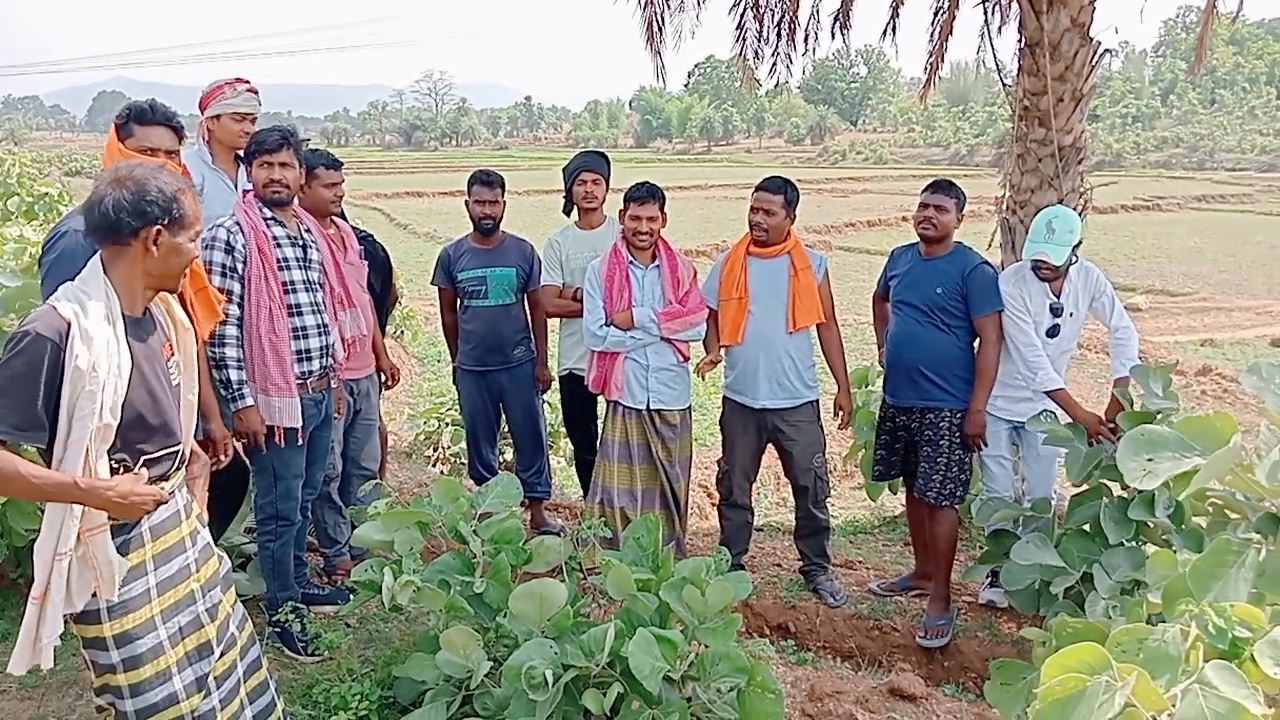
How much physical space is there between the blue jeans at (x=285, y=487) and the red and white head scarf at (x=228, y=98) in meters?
1.05

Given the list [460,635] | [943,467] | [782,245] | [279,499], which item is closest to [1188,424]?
[460,635]

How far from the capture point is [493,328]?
4211 mm

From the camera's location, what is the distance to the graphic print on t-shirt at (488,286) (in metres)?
4.21

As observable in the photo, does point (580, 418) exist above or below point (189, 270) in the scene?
below

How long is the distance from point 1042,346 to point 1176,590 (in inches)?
82.5

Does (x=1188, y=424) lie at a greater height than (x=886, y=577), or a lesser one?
greater

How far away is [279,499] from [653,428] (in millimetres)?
1387

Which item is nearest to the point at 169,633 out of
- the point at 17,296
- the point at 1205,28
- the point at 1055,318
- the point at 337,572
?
the point at 337,572

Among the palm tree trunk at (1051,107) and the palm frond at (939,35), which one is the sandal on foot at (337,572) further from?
the palm frond at (939,35)

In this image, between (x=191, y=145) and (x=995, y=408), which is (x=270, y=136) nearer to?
(x=191, y=145)

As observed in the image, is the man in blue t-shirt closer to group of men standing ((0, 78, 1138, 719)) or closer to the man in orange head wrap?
group of men standing ((0, 78, 1138, 719))

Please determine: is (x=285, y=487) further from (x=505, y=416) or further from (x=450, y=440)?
(x=450, y=440)

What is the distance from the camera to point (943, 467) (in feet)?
12.2

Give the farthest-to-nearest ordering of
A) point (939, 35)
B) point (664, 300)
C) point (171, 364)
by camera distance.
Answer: point (939, 35)
point (664, 300)
point (171, 364)
